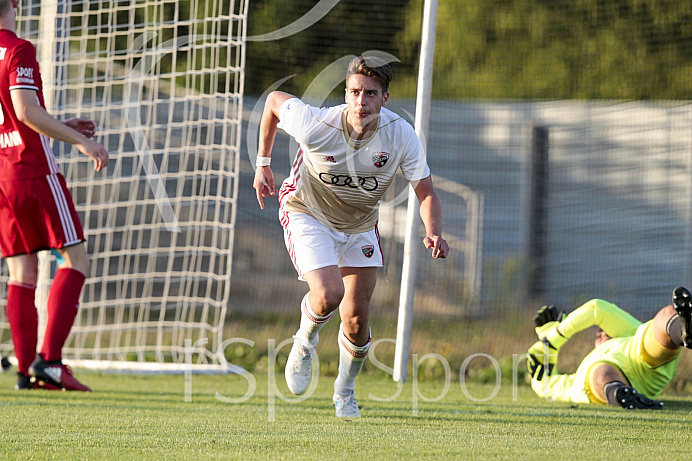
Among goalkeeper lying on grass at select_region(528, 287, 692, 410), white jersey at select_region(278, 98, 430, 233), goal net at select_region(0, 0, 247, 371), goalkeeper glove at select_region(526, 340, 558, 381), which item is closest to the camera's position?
white jersey at select_region(278, 98, 430, 233)

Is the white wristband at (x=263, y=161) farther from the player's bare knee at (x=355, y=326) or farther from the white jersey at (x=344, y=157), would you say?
the player's bare knee at (x=355, y=326)

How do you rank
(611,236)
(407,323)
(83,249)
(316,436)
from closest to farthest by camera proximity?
(316,436), (83,249), (407,323), (611,236)

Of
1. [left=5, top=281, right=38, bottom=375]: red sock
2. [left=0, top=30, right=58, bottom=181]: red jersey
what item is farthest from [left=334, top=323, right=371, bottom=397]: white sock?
[left=0, top=30, right=58, bottom=181]: red jersey

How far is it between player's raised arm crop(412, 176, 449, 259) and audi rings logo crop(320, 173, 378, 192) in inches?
8.5

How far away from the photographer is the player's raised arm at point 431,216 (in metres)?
3.51

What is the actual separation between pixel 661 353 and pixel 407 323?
2.05m

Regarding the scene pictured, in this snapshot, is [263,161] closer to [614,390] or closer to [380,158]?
[380,158]

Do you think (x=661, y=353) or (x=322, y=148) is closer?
(x=322, y=148)

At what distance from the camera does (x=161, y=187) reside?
8.65 metres

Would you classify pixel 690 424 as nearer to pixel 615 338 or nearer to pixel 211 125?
pixel 615 338

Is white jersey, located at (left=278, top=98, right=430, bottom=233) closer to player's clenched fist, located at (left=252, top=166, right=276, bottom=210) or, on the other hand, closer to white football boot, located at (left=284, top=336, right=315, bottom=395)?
player's clenched fist, located at (left=252, top=166, right=276, bottom=210)

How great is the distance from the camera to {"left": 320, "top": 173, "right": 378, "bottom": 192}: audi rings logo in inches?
161

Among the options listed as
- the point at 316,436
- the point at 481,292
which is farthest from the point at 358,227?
the point at 481,292

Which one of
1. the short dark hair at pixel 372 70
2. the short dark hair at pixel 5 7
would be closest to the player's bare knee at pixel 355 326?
the short dark hair at pixel 372 70
